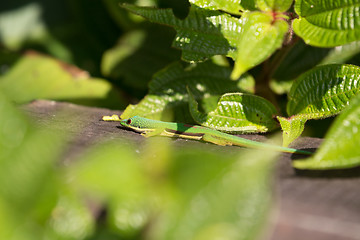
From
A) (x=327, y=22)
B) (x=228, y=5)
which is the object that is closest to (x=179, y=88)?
(x=228, y=5)

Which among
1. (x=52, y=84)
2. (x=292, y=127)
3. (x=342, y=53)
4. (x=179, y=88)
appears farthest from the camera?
(x=52, y=84)

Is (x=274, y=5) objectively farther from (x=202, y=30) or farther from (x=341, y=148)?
(x=341, y=148)

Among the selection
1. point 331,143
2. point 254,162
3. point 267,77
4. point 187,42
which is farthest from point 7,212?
point 267,77

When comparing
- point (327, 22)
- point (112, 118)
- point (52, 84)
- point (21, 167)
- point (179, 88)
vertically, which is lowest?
point (52, 84)

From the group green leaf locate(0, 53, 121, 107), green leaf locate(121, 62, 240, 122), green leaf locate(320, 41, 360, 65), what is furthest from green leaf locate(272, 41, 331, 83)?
green leaf locate(0, 53, 121, 107)

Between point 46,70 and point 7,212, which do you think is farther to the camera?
point 46,70

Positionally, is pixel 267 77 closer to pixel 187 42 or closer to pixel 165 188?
pixel 187 42
